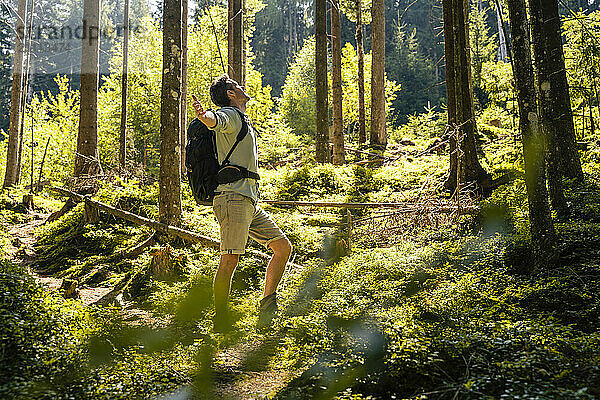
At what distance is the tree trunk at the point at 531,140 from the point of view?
4664 millimetres

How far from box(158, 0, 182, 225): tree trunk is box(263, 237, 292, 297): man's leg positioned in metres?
3.34

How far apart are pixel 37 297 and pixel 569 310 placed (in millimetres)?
4596

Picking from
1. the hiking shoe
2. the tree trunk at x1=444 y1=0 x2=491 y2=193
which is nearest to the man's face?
the hiking shoe

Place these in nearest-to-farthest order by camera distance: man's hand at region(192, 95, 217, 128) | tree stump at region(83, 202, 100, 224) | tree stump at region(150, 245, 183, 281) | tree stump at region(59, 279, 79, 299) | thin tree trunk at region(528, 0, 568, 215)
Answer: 1. man's hand at region(192, 95, 217, 128)
2. tree stump at region(59, 279, 79, 299)
3. thin tree trunk at region(528, 0, 568, 215)
4. tree stump at region(150, 245, 183, 281)
5. tree stump at region(83, 202, 100, 224)

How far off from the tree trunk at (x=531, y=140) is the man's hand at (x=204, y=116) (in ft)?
10.2

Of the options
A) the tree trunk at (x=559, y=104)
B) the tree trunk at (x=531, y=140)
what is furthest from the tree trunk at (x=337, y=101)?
the tree trunk at (x=531, y=140)

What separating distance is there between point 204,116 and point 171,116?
Answer: 3.79m

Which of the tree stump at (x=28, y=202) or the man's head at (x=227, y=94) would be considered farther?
the tree stump at (x=28, y=202)

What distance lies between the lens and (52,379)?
296 cm

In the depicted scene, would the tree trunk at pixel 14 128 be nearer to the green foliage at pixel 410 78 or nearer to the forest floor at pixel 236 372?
the forest floor at pixel 236 372

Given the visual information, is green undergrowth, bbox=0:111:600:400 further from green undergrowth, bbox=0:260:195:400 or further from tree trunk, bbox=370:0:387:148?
tree trunk, bbox=370:0:387:148

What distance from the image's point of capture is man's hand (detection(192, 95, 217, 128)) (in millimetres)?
4105

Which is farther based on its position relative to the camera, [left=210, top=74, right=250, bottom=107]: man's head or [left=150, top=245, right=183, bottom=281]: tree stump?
[left=150, top=245, right=183, bottom=281]: tree stump

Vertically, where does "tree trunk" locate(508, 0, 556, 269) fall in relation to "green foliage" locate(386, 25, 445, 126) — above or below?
below
